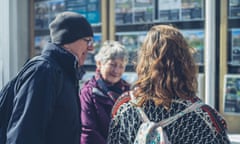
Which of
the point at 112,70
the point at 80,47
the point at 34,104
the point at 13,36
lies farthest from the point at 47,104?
the point at 13,36

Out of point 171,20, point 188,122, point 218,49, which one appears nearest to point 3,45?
point 171,20

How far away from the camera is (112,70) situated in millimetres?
3230

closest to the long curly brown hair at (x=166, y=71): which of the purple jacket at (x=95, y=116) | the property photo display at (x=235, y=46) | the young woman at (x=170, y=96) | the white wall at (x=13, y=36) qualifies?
the young woman at (x=170, y=96)

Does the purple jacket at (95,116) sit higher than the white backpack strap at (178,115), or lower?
lower

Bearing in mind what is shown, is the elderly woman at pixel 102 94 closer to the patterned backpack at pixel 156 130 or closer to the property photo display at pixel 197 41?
the patterned backpack at pixel 156 130

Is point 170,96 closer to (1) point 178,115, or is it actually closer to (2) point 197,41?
(1) point 178,115

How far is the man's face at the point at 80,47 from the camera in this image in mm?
2480

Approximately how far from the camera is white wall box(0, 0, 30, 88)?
5.34m

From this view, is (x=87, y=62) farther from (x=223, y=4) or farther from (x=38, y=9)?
(x=223, y=4)

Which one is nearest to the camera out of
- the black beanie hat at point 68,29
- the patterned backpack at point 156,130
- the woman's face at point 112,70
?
the patterned backpack at point 156,130

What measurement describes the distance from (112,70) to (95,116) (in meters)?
0.41

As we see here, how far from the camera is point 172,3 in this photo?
4.29 meters

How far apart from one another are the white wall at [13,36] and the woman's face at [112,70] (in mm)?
2417

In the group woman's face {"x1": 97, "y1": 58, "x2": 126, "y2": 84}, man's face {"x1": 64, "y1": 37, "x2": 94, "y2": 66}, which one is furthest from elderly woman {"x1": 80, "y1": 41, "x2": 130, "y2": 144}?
man's face {"x1": 64, "y1": 37, "x2": 94, "y2": 66}
